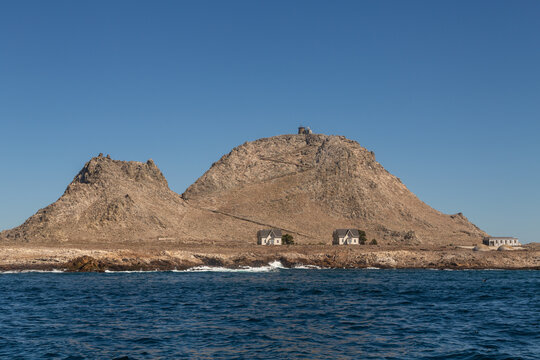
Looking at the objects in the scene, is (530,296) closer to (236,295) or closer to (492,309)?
(492,309)

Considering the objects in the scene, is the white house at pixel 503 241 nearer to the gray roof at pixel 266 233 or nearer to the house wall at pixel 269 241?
the house wall at pixel 269 241

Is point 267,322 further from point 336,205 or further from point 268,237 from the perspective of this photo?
point 336,205

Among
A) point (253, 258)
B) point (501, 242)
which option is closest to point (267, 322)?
point (253, 258)

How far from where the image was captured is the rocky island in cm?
9219

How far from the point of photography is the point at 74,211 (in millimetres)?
138625

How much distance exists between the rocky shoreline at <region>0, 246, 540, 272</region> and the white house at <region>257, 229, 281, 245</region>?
25.9 metres

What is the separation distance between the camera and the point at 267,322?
32906 millimetres

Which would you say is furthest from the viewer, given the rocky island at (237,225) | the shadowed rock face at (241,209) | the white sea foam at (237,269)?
the shadowed rock face at (241,209)

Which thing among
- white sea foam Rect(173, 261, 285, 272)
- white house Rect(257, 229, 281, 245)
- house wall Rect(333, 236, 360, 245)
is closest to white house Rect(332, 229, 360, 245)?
house wall Rect(333, 236, 360, 245)

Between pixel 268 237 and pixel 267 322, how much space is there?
310ft

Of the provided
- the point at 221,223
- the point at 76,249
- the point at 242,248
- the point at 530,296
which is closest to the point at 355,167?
the point at 221,223

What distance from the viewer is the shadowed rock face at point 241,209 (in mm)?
136000

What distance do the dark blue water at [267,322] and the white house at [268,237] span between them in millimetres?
69867

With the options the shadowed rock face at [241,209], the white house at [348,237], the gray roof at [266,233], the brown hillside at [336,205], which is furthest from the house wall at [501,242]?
the gray roof at [266,233]
